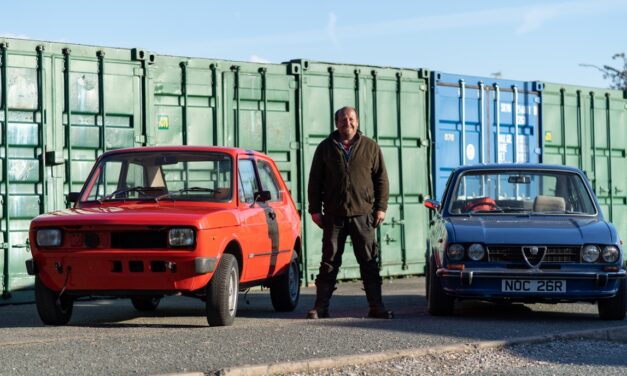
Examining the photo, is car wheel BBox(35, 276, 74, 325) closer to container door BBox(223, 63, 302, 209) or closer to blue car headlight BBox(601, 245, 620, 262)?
blue car headlight BBox(601, 245, 620, 262)

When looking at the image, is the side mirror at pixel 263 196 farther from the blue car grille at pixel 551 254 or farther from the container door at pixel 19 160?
the container door at pixel 19 160

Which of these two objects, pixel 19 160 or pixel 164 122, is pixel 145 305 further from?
pixel 164 122

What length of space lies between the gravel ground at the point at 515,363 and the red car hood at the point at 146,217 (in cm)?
247

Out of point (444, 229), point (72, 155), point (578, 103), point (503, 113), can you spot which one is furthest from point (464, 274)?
point (578, 103)

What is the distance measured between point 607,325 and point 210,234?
11.9 ft

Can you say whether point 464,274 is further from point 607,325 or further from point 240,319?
point 240,319

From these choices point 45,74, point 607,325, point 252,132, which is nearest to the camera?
point 607,325

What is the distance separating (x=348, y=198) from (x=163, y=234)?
1952 mm

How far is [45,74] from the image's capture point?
1488 cm

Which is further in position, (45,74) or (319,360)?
(45,74)

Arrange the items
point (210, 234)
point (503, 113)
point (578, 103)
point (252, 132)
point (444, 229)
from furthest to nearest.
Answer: point (578, 103) → point (503, 113) → point (252, 132) → point (444, 229) → point (210, 234)

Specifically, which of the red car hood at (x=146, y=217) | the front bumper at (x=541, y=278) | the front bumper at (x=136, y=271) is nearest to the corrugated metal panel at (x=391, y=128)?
the front bumper at (x=541, y=278)

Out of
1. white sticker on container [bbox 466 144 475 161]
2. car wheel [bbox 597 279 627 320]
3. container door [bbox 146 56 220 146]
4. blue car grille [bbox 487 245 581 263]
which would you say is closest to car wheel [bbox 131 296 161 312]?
container door [bbox 146 56 220 146]

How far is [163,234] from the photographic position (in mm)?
10367
